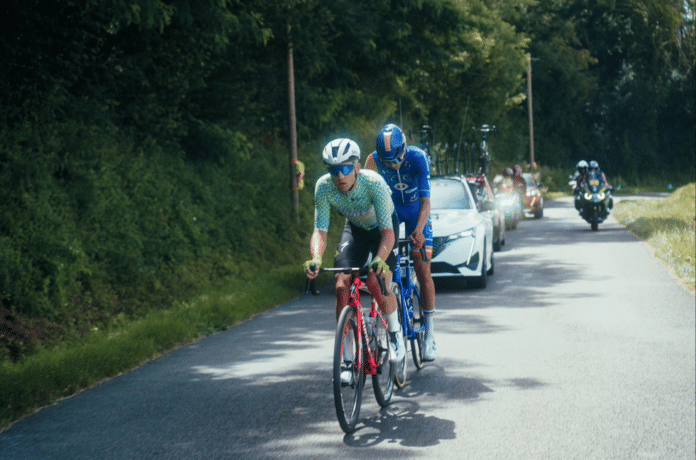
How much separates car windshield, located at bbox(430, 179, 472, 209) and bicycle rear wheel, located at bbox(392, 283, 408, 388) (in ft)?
22.7

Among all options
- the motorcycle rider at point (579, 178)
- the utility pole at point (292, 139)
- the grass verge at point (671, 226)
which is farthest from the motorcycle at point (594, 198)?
the utility pole at point (292, 139)

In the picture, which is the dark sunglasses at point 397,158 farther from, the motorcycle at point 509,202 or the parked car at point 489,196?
the motorcycle at point 509,202

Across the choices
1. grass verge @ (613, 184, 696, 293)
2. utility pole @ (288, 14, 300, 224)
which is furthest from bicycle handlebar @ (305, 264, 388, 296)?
utility pole @ (288, 14, 300, 224)

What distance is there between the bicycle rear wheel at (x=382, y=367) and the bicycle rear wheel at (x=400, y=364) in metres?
0.16

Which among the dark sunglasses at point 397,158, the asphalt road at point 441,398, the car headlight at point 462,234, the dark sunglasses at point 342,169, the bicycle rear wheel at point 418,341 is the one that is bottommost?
the asphalt road at point 441,398

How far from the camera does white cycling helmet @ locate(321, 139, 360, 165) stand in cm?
612

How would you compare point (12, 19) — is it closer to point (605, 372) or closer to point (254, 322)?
point (254, 322)

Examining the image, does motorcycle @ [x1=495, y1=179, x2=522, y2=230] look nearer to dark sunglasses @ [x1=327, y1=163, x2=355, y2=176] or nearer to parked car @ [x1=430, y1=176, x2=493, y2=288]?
parked car @ [x1=430, y1=176, x2=493, y2=288]

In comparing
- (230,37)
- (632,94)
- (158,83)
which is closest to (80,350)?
(158,83)

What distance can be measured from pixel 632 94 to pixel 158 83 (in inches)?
2214

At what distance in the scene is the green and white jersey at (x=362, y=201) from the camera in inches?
251

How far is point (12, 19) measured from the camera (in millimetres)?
12414

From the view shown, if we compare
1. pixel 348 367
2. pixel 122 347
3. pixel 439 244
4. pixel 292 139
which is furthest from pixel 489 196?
pixel 348 367

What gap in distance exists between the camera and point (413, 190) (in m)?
8.01
